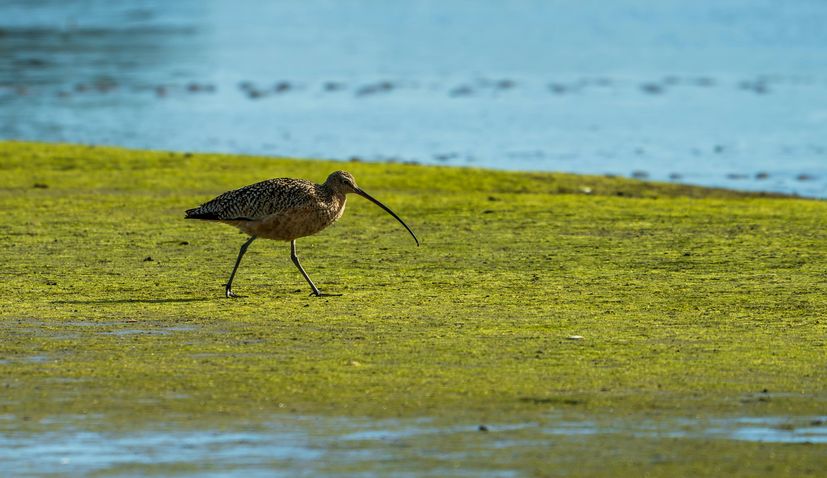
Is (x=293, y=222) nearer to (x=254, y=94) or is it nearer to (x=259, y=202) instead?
(x=259, y=202)

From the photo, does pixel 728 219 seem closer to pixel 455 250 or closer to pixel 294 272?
pixel 455 250

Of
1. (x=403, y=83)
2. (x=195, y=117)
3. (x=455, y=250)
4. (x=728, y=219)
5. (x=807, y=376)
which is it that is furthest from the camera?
(x=403, y=83)

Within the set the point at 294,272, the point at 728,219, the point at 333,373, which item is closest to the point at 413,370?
the point at 333,373

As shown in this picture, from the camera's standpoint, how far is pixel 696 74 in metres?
39.1

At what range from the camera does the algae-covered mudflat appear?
6.17 metres

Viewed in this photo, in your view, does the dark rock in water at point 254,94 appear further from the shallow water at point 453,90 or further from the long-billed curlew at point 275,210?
the long-billed curlew at point 275,210

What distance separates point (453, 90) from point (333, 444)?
2916cm

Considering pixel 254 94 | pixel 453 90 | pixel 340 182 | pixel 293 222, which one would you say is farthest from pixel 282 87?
pixel 293 222

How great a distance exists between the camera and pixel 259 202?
399 inches

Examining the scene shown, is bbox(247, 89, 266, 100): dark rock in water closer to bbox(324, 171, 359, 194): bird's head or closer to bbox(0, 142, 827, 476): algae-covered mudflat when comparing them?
bbox(0, 142, 827, 476): algae-covered mudflat

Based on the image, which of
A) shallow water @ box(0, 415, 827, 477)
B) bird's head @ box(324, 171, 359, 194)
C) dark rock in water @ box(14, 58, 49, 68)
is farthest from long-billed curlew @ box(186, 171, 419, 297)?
dark rock in water @ box(14, 58, 49, 68)

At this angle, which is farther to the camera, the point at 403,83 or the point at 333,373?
the point at 403,83

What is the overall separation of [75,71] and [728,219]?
2788cm

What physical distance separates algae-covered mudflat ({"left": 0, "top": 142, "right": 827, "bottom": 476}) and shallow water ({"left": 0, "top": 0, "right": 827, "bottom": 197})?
7.62m
